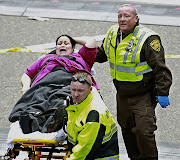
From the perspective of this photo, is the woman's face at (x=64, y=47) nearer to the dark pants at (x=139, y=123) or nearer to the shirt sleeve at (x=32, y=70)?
the shirt sleeve at (x=32, y=70)

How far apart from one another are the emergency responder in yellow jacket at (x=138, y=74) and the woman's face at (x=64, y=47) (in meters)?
0.79

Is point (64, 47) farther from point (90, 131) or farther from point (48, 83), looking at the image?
point (90, 131)

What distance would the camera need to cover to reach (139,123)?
6.45 m

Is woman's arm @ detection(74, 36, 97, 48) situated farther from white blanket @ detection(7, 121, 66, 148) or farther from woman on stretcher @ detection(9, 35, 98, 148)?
white blanket @ detection(7, 121, 66, 148)

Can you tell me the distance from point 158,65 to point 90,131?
118 centimetres

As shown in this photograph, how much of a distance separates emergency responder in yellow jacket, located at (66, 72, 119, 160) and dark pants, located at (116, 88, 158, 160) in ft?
2.56

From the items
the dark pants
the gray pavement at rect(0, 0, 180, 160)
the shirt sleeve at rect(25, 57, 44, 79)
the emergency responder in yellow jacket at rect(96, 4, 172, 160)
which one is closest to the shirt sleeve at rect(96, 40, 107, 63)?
the emergency responder in yellow jacket at rect(96, 4, 172, 160)

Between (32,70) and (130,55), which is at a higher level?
(130,55)

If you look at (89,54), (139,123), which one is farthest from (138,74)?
(89,54)

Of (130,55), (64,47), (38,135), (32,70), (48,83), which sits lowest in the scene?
(38,135)

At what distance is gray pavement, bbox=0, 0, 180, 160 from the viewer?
8.46m

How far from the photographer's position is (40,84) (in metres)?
6.78

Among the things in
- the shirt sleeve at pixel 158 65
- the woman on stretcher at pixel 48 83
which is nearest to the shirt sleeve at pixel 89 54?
the woman on stretcher at pixel 48 83

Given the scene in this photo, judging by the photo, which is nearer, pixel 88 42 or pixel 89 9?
pixel 88 42
